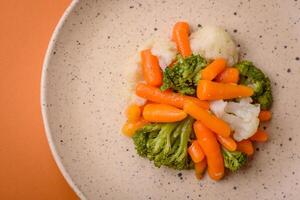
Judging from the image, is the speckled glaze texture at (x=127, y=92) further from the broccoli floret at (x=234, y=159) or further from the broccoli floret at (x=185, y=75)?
the broccoli floret at (x=185, y=75)

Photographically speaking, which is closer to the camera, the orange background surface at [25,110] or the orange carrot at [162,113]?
the orange carrot at [162,113]

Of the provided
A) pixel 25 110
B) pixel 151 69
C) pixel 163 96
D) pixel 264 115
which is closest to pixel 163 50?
pixel 151 69

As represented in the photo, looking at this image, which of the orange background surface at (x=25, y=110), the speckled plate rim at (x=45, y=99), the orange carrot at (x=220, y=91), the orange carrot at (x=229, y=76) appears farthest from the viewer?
the orange background surface at (x=25, y=110)

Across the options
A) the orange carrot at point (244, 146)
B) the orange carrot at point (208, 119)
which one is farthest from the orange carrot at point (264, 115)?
the orange carrot at point (208, 119)

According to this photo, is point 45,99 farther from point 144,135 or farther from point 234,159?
point 234,159

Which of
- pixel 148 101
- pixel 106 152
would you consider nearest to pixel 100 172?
pixel 106 152

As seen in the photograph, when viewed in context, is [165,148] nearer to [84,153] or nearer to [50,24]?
[84,153]
